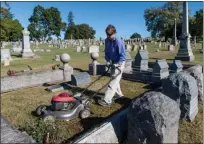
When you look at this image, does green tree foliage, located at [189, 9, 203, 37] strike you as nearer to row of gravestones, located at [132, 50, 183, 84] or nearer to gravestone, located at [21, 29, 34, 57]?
gravestone, located at [21, 29, 34, 57]

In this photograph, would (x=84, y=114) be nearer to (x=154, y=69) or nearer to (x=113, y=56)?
(x=113, y=56)

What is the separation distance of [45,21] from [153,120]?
93910mm

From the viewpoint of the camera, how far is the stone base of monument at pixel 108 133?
349 centimetres

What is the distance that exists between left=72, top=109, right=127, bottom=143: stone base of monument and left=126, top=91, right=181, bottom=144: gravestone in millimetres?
285

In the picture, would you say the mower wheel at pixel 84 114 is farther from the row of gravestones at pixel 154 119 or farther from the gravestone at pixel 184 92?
the gravestone at pixel 184 92

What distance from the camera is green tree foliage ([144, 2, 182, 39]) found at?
60969 millimetres

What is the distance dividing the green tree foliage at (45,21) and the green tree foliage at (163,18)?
4067cm

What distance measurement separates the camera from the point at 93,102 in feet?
20.9

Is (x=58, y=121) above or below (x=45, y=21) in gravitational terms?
below

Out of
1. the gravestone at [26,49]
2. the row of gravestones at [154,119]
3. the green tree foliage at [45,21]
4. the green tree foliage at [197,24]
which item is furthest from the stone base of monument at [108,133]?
the green tree foliage at [45,21]

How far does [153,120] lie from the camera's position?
3.51 metres

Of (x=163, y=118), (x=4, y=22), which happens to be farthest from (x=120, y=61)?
(x=4, y=22)

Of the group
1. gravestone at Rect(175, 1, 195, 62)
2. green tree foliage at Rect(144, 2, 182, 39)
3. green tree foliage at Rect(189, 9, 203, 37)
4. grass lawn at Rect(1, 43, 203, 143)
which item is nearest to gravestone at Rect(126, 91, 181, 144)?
grass lawn at Rect(1, 43, 203, 143)

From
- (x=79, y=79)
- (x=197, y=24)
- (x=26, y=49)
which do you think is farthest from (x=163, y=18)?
(x=79, y=79)
